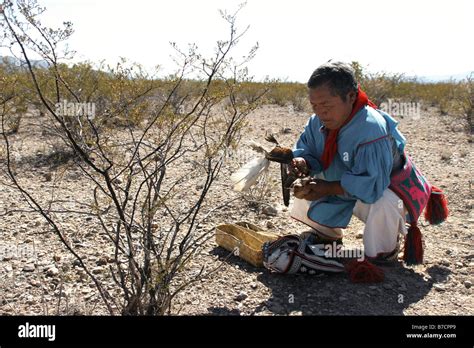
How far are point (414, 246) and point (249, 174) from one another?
1.08 m

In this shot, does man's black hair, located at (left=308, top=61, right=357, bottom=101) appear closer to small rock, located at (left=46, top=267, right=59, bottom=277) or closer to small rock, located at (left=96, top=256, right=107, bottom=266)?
small rock, located at (left=96, top=256, right=107, bottom=266)

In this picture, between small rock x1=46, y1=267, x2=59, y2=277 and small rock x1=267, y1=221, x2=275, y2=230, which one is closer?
small rock x1=46, y1=267, x2=59, y2=277

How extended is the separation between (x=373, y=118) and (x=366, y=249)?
780 millimetres

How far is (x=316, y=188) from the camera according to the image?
2.77 m

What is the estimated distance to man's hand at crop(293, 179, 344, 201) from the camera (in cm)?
277

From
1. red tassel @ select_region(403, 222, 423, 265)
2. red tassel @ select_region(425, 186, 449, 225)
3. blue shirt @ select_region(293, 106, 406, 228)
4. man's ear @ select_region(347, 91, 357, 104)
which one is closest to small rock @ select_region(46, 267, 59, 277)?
blue shirt @ select_region(293, 106, 406, 228)

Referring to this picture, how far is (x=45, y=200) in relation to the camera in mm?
4422

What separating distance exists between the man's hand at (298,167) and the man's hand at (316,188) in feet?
0.43

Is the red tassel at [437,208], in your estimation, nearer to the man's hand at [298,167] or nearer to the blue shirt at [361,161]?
the blue shirt at [361,161]

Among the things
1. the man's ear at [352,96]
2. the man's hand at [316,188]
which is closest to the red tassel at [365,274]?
the man's hand at [316,188]

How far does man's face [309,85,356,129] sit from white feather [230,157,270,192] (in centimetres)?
48

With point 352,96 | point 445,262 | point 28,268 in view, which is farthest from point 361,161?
point 28,268

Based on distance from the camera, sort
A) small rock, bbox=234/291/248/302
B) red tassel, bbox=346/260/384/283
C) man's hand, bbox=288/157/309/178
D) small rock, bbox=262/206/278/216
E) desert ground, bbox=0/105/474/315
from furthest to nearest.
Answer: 1. small rock, bbox=262/206/278/216
2. man's hand, bbox=288/157/309/178
3. red tassel, bbox=346/260/384/283
4. small rock, bbox=234/291/248/302
5. desert ground, bbox=0/105/474/315
